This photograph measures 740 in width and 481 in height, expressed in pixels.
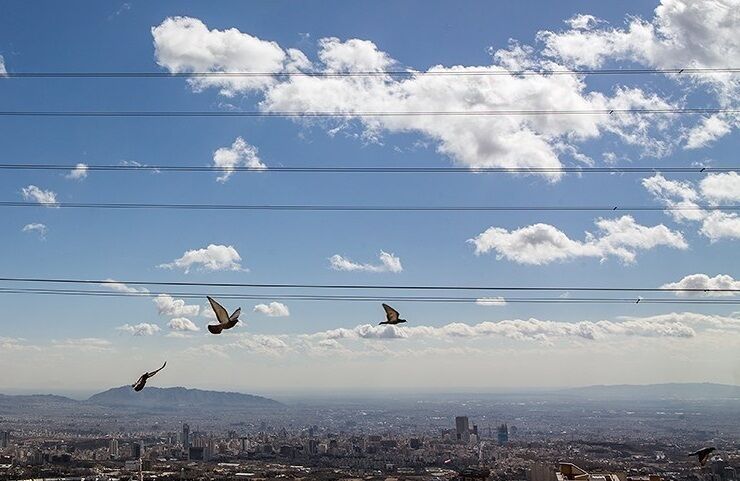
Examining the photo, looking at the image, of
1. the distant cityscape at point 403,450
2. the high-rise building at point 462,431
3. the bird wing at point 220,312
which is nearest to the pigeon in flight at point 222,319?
the bird wing at point 220,312

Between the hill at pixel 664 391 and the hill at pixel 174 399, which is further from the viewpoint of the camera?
the hill at pixel 174 399

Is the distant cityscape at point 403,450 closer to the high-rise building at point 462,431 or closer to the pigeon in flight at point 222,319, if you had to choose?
the high-rise building at point 462,431

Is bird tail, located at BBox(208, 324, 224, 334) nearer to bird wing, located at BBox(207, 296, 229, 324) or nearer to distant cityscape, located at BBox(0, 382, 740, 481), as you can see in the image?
bird wing, located at BBox(207, 296, 229, 324)

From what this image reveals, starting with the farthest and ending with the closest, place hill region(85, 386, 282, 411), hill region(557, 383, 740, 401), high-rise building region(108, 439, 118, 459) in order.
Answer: hill region(85, 386, 282, 411), hill region(557, 383, 740, 401), high-rise building region(108, 439, 118, 459)

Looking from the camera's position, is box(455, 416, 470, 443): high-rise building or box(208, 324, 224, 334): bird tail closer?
box(208, 324, 224, 334): bird tail

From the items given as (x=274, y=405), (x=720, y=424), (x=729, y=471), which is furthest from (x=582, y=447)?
(x=274, y=405)

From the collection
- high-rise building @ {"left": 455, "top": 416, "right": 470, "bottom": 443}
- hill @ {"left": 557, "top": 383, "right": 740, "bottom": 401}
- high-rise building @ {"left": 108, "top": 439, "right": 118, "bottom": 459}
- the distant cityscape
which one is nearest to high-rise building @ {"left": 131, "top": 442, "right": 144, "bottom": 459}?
the distant cityscape

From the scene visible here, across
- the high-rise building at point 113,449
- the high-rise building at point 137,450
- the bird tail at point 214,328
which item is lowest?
the high-rise building at point 137,450

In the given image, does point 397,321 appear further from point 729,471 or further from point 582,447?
point 582,447
